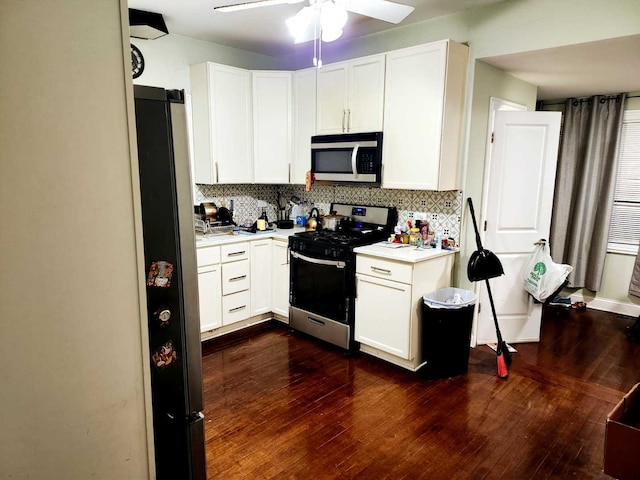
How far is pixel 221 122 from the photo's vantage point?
383cm

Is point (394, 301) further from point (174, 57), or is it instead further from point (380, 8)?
point (174, 57)

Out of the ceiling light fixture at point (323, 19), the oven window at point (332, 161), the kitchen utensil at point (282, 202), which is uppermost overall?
the ceiling light fixture at point (323, 19)

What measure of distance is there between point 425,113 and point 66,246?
9.01 ft

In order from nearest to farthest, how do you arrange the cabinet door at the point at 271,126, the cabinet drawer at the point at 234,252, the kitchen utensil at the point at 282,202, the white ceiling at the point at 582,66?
the white ceiling at the point at 582,66 → the cabinet drawer at the point at 234,252 → the cabinet door at the point at 271,126 → the kitchen utensil at the point at 282,202

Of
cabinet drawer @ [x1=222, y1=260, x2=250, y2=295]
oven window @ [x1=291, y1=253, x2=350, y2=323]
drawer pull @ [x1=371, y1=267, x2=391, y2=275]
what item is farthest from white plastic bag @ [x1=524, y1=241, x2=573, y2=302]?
cabinet drawer @ [x1=222, y1=260, x2=250, y2=295]

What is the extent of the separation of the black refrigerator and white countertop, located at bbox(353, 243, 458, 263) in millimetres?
1803

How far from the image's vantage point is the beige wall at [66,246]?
0.92 m

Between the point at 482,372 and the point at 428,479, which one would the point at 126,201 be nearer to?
the point at 428,479

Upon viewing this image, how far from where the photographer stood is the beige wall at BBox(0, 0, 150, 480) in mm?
923

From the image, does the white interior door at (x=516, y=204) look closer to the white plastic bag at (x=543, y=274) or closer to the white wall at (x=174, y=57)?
the white plastic bag at (x=543, y=274)

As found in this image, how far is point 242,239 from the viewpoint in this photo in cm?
372

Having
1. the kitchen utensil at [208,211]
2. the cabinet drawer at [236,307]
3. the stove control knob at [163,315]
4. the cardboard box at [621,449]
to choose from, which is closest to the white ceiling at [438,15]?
the kitchen utensil at [208,211]

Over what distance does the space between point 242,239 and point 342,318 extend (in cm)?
113

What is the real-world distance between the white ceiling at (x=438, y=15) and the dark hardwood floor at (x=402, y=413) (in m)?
2.33
